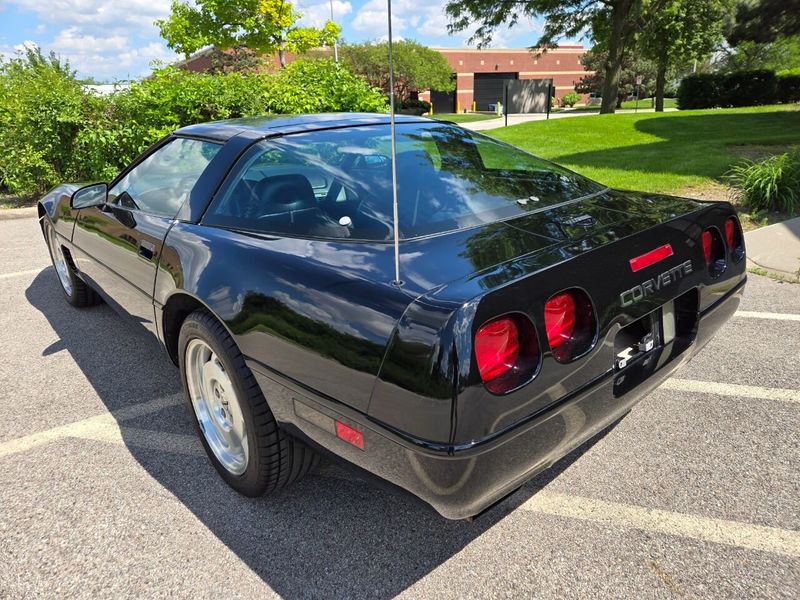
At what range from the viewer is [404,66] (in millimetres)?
49250

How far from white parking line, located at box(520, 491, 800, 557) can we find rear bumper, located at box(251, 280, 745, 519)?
459 mm

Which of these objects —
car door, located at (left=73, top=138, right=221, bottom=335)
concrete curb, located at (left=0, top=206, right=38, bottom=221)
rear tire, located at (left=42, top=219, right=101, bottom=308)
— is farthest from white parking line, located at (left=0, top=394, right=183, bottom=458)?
concrete curb, located at (left=0, top=206, right=38, bottom=221)

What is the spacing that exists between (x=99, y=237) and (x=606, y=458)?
302cm

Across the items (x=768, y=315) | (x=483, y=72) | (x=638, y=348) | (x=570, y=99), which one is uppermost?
(x=483, y=72)

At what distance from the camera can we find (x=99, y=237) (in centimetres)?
335

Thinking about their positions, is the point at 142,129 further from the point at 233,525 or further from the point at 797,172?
the point at 797,172

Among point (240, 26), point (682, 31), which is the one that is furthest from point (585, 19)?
point (240, 26)

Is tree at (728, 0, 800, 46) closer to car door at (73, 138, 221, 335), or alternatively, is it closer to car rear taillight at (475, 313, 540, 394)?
car door at (73, 138, 221, 335)

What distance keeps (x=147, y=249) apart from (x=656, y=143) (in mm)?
11784

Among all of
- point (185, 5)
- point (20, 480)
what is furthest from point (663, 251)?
point (185, 5)

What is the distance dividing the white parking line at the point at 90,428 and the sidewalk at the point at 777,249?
15.7 ft

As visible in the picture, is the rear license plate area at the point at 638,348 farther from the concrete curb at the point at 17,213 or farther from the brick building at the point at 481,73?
the brick building at the point at 481,73

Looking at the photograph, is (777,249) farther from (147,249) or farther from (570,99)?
(570,99)

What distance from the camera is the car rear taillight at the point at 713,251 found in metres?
2.29
